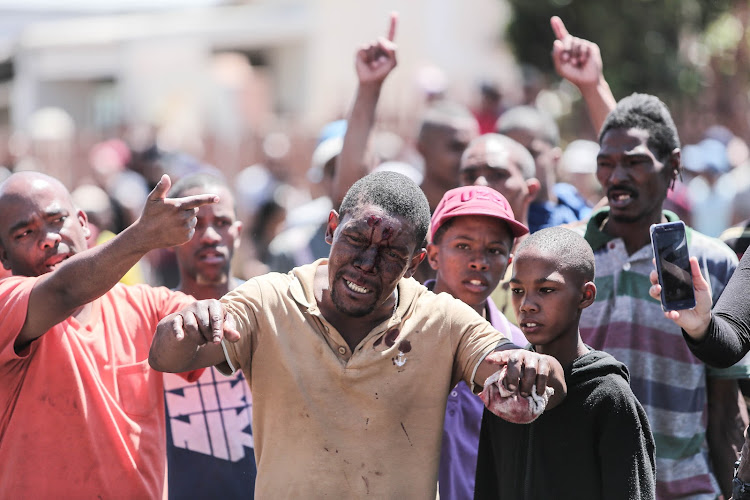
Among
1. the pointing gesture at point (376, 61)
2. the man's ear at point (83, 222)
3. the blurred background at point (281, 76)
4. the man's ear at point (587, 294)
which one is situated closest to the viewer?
the man's ear at point (587, 294)

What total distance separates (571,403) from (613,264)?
50.2 inches

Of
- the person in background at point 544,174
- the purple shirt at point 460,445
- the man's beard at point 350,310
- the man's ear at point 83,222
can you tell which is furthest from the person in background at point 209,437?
the person in background at point 544,174

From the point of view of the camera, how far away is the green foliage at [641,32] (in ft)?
49.0

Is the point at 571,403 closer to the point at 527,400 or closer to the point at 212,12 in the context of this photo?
the point at 527,400

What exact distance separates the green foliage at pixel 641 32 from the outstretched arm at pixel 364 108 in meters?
9.78

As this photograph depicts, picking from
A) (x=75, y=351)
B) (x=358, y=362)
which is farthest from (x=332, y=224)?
(x=75, y=351)

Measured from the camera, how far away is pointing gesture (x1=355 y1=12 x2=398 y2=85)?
571cm

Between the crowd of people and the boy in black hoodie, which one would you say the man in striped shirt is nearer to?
the crowd of people

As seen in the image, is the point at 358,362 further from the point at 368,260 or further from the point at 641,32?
the point at 641,32

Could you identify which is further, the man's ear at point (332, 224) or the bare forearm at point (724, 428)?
the bare forearm at point (724, 428)

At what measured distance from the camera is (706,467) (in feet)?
15.7

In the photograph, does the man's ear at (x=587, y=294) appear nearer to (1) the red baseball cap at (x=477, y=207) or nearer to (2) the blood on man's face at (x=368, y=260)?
(1) the red baseball cap at (x=477, y=207)

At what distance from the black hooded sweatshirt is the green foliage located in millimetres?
11751

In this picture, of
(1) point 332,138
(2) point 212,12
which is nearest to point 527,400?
(1) point 332,138
